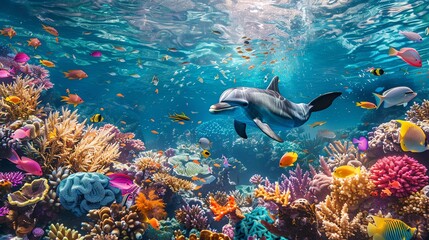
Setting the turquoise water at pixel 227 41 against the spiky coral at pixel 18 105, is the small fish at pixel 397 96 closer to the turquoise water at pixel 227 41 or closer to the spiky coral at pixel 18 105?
the turquoise water at pixel 227 41

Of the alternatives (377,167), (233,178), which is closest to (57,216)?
(377,167)

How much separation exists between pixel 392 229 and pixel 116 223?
13.8ft

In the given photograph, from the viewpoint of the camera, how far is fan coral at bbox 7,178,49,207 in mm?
4105

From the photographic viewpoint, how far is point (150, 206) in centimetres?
500

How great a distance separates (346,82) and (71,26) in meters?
37.2

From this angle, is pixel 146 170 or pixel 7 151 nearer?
pixel 7 151

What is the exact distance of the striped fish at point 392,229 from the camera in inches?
120

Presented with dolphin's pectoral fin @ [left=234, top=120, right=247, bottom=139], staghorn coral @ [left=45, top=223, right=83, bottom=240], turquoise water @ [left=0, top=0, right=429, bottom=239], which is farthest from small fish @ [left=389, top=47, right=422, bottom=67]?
staghorn coral @ [left=45, top=223, right=83, bottom=240]

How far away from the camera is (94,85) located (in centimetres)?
3834

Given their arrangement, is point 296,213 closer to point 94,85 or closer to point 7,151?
point 7,151

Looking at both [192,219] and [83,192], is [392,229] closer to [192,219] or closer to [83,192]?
[192,219]

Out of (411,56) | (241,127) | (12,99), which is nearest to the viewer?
(241,127)

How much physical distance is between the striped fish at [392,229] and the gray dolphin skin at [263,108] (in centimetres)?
167

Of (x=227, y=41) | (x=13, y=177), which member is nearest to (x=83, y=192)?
(x=13, y=177)
